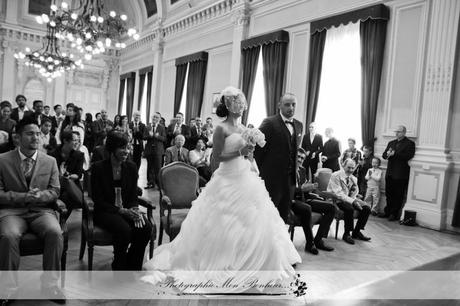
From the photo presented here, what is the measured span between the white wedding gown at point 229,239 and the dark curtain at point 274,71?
18.9 ft

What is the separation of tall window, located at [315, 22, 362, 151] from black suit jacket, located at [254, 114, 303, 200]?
13.0 ft

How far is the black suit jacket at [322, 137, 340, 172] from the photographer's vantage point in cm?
705

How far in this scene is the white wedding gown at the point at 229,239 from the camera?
2.76 meters

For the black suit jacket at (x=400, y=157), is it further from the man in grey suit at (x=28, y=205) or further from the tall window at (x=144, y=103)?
the tall window at (x=144, y=103)

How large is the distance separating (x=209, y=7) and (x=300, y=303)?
9731 millimetres

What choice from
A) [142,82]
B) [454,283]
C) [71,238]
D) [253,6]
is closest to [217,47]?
[253,6]

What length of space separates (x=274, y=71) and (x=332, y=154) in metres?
2.64

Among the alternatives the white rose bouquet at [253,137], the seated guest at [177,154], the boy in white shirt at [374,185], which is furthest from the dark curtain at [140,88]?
the white rose bouquet at [253,137]

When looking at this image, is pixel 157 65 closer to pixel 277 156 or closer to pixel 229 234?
pixel 277 156

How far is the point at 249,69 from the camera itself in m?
9.34

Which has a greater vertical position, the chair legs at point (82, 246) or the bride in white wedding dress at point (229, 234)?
the bride in white wedding dress at point (229, 234)

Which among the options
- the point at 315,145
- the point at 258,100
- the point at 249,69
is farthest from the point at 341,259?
the point at 249,69

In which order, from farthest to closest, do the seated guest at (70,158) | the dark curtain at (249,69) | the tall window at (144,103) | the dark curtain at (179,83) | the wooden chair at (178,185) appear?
the tall window at (144,103)
the dark curtain at (179,83)
the dark curtain at (249,69)
the seated guest at (70,158)
the wooden chair at (178,185)

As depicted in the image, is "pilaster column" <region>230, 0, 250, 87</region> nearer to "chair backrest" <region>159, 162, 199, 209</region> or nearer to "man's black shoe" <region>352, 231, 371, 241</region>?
"man's black shoe" <region>352, 231, 371, 241</region>
